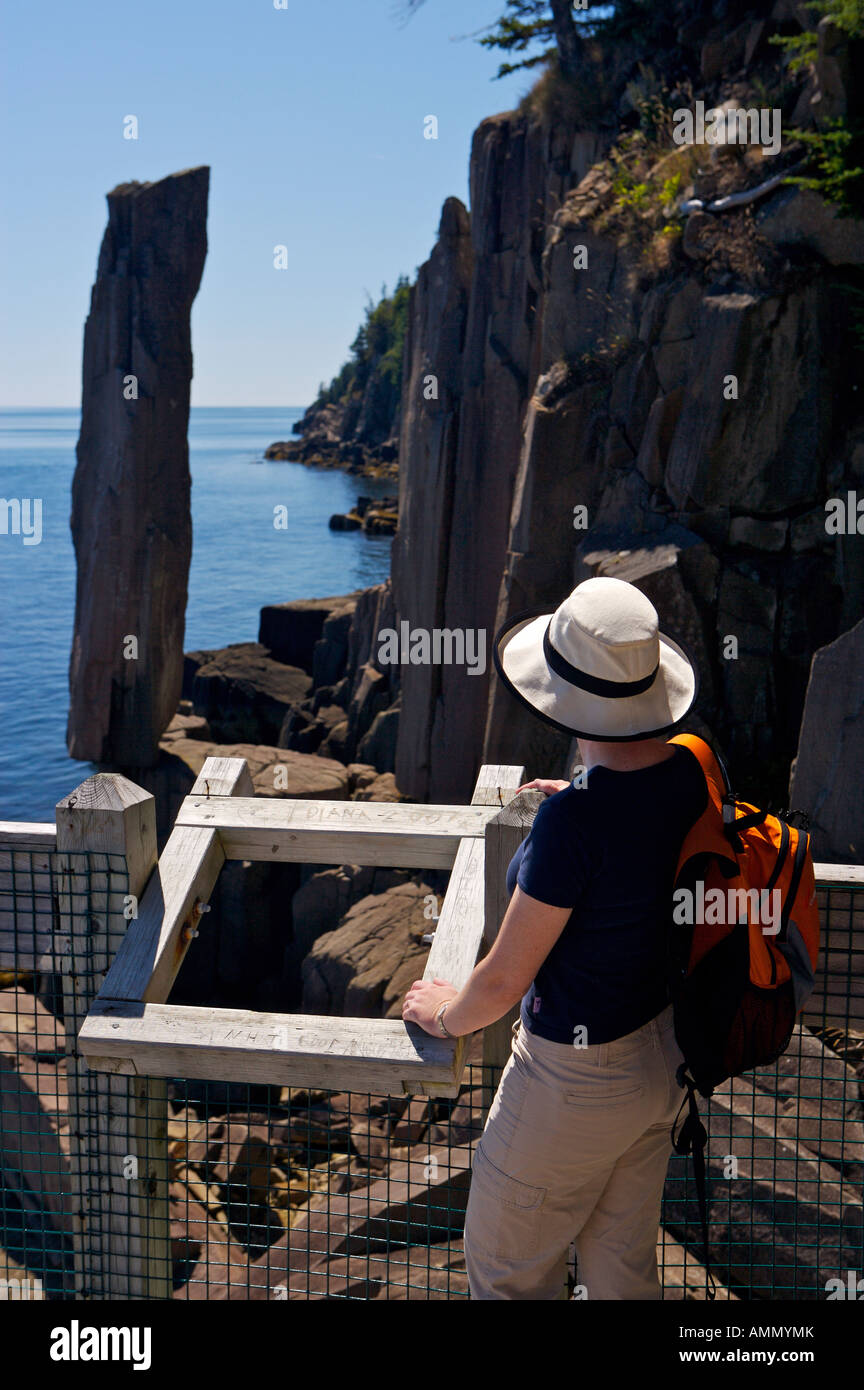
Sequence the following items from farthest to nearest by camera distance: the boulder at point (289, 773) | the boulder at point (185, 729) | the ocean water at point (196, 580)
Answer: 1. the ocean water at point (196, 580)
2. the boulder at point (185, 729)
3. the boulder at point (289, 773)

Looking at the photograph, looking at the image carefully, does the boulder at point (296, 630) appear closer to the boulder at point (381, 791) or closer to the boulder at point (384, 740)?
the boulder at point (384, 740)

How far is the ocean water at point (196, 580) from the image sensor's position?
28.4m

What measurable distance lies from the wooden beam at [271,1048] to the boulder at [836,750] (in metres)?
5.12

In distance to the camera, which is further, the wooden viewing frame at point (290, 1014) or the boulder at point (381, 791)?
the boulder at point (381, 791)

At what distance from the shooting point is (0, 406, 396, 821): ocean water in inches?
1119

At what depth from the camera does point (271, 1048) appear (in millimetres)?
2639

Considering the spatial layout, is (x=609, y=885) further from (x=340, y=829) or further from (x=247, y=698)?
(x=247, y=698)

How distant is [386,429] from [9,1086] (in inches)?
3923

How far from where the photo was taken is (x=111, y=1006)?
9.16 ft

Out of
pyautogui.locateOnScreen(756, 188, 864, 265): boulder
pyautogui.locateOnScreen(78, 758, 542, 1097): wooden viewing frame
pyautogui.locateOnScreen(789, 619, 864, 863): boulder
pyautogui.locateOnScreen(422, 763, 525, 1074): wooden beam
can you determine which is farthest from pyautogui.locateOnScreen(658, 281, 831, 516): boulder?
pyautogui.locateOnScreen(422, 763, 525, 1074): wooden beam

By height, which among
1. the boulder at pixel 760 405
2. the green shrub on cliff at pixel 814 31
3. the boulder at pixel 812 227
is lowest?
the boulder at pixel 760 405

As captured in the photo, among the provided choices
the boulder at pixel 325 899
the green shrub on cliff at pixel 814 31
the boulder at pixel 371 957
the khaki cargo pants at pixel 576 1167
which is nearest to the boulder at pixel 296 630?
the boulder at pixel 325 899

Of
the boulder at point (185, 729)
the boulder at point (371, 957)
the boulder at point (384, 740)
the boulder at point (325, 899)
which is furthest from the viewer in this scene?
the boulder at point (185, 729)

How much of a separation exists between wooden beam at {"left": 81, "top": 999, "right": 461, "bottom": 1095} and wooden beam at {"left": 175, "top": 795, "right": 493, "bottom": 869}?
620 mm
